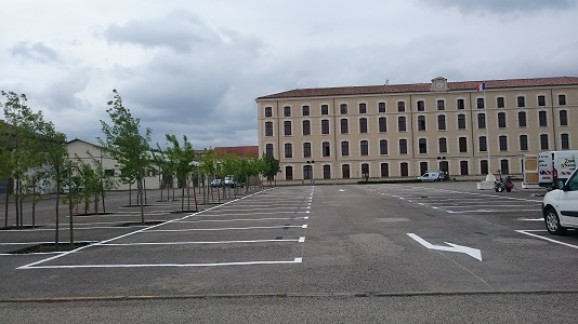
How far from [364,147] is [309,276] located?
7155 centimetres

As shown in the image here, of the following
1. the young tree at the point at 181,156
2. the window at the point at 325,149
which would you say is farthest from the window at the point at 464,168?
the young tree at the point at 181,156

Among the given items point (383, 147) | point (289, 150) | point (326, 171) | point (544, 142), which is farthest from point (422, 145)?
point (289, 150)

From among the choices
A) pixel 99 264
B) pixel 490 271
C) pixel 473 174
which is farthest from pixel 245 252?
pixel 473 174

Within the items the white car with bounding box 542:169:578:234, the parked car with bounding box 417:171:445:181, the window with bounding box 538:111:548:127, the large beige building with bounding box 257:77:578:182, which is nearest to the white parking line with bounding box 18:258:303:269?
the white car with bounding box 542:169:578:234

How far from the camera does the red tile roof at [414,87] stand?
76250 mm

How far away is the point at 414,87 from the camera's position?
79250mm

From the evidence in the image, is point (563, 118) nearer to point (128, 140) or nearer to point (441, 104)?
point (441, 104)

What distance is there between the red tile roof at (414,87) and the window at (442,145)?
24.5 feet

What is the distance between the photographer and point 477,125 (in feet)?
252

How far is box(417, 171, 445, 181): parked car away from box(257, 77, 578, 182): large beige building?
5268 millimetres

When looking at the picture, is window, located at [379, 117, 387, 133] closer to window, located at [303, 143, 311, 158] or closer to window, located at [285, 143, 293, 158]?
window, located at [303, 143, 311, 158]

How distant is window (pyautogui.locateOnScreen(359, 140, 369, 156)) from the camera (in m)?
78.1

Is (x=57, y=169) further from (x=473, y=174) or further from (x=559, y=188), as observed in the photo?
(x=473, y=174)

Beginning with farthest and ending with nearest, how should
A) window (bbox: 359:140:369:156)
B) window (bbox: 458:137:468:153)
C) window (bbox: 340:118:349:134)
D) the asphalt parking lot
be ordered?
window (bbox: 340:118:349:134) < window (bbox: 359:140:369:156) < window (bbox: 458:137:468:153) < the asphalt parking lot
